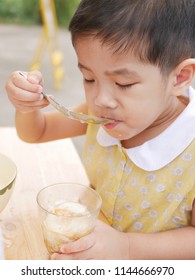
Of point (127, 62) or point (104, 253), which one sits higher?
point (127, 62)

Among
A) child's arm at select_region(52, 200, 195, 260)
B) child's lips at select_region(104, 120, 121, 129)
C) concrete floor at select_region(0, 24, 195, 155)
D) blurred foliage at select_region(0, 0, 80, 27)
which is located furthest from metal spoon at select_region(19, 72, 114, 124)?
blurred foliage at select_region(0, 0, 80, 27)

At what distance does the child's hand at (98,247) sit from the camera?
0.83 m

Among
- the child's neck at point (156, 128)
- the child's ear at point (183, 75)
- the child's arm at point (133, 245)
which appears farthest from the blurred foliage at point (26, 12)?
the child's arm at point (133, 245)

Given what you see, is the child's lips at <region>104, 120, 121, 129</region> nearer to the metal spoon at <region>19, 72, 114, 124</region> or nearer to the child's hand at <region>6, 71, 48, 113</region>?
the metal spoon at <region>19, 72, 114, 124</region>

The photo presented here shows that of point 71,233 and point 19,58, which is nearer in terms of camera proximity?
point 71,233

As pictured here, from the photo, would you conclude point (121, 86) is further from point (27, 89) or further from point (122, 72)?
point (27, 89)

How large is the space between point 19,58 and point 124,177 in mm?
4383

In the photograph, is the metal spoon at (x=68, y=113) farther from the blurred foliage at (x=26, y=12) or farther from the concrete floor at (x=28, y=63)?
the blurred foliage at (x=26, y=12)

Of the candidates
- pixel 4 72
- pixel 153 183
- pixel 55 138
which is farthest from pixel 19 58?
pixel 153 183

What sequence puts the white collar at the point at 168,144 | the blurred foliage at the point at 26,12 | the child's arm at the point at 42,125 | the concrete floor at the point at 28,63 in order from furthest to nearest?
the blurred foliage at the point at 26,12 → the concrete floor at the point at 28,63 → the child's arm at the point at 42,125 → the white collar at the point at 168,144

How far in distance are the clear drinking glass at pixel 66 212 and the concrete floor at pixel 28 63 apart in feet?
6.76

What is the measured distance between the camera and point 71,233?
0.82 metres
